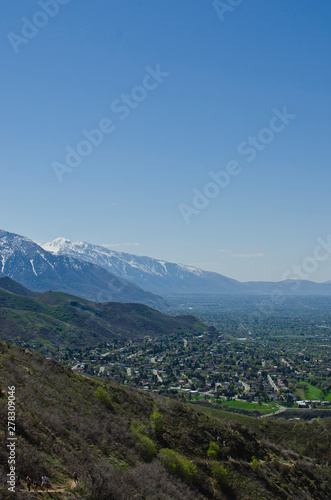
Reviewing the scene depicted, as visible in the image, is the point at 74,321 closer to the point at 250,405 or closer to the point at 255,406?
the point at 250,405

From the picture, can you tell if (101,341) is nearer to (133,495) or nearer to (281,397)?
(281,397)

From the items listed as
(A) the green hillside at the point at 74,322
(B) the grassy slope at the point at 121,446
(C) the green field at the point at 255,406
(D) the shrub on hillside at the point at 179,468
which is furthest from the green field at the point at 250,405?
(A) the green hillside at the point at 74,322

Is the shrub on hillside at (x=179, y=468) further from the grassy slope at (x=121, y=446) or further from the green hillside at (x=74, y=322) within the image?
the green hillside at (x=74, y=322)

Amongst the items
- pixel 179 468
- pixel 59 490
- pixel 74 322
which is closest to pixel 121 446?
pixel 179 468

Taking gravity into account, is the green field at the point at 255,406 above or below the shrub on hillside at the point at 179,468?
below

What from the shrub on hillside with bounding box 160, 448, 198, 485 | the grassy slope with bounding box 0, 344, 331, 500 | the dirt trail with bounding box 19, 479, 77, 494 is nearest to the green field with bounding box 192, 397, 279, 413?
the grassy slope with bounding box 0, 344, 331, 500

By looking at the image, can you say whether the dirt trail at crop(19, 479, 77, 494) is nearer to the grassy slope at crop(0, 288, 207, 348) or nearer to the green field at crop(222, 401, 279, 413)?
the green field at crop(222, 401, 279, 413)
